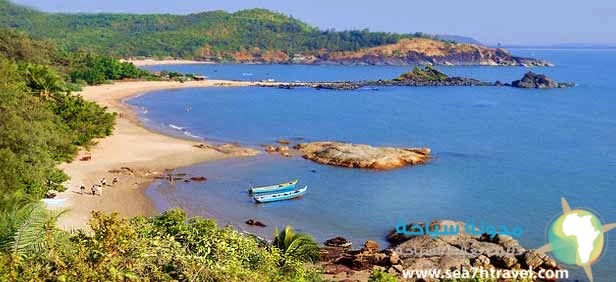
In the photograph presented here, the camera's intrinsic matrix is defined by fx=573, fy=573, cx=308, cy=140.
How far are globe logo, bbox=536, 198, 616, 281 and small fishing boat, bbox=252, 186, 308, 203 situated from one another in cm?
1335

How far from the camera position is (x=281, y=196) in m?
32.2

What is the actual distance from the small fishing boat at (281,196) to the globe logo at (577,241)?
525 inches

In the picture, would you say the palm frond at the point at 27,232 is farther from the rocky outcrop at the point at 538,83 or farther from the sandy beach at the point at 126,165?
the rocky outcrop at the point at 538,83

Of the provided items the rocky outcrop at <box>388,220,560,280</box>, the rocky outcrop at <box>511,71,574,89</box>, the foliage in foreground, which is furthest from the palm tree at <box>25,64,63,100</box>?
the rocky outcrop at <box>511,71,574,89</box>

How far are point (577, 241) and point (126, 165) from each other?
87.8ft

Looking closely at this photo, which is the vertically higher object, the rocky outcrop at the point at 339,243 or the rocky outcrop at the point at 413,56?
the rocky outcrop at the point at 413,56

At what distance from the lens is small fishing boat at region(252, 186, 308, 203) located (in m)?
31.5

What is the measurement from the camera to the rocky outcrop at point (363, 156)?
4090cm

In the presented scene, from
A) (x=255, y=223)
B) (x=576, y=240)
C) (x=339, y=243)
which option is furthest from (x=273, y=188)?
(x=576, y=240)

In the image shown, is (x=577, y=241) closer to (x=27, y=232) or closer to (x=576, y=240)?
(x=576, y=240)

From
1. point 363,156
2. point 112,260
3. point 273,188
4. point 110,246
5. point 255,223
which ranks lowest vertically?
point 255,223

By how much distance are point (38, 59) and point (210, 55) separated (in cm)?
11254

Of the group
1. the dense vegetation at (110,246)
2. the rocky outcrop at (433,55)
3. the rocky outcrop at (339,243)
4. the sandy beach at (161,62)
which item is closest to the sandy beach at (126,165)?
the dense vegetation at (110,246)

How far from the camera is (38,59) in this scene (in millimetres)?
72812
